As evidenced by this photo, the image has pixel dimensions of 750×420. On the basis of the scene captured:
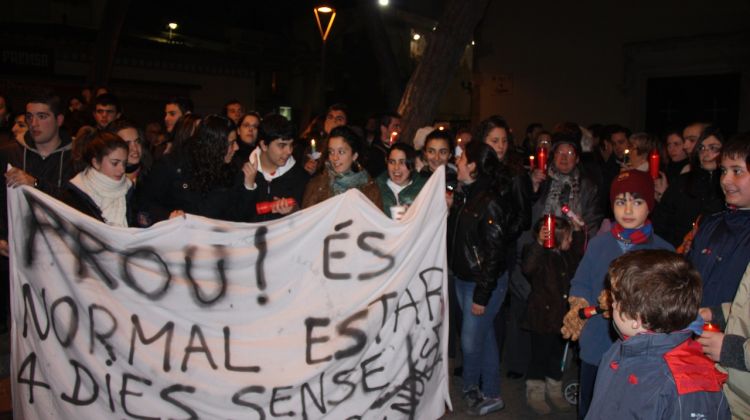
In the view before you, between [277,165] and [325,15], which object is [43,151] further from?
[325,15]

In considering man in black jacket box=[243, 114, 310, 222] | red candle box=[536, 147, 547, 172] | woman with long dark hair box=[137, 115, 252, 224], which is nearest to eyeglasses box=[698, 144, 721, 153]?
red candle box=[536, 147, 547, 172]

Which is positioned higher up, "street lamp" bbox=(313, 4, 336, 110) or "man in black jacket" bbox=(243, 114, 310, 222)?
"street lamp" bbox=(313, 4, 336, 110)

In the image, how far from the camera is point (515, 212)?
423 cm

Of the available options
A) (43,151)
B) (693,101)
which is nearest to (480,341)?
(43,151)

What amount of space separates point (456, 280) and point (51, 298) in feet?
8.35

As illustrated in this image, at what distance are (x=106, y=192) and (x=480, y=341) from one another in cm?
268

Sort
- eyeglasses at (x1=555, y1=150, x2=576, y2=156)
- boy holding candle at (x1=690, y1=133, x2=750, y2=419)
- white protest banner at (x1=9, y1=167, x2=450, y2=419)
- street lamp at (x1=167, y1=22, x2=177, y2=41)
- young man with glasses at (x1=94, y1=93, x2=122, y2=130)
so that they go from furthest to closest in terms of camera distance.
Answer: street lamp at (x1=167, y1=22, x2=177, y2=41) < young man with glasses at (x1=94, y1=93, x2=122, y2=130) < eyeglasses at (x1=555, y1=150, x2=576, y2=156) < white protest banner at (x1=9, y1=167, x2=450, y2=419) < boy holding candle at (x1=690, y1=133, x2=750, y2=419)

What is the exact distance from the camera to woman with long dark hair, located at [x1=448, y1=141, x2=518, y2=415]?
3996 millimetres

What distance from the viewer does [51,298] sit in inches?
125

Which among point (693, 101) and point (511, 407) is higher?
point (693, 101)

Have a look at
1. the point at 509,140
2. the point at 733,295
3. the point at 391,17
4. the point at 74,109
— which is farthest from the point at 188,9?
the point at 733,295

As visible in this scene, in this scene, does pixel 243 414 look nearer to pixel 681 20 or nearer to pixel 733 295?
pixel 733 295

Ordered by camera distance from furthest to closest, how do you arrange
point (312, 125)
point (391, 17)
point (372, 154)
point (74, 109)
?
point (391, 17)
point (74, 109)
point (312, 125)
point (372, 154)

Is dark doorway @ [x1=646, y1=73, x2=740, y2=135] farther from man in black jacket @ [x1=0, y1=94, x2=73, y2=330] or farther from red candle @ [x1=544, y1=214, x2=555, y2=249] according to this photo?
man in black jacket @ [x1=0, y1=94, x2=73, y2=330]
